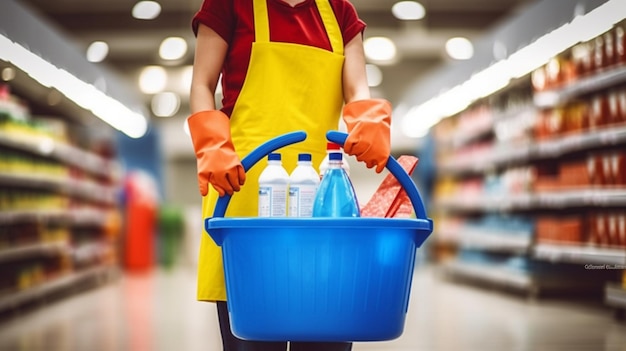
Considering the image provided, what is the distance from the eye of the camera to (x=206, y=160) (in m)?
1.76

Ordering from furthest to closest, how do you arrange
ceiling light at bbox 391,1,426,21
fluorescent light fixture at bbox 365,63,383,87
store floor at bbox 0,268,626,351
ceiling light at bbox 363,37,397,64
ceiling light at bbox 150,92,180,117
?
ceiling light at bbox 150,92,180,117
fluorescent light fixture at bbox 365,63,383,87
ceiling light at bbox 363,37,397,64
ceiling light at bbox 391,1,426,21
store floor at bbox 0,268,626,351

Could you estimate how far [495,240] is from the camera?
8.64 m

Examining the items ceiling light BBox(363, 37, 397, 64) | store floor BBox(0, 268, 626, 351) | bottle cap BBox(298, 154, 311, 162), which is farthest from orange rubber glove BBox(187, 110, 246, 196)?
ceiling light BBox(363, 37, 397, 64)

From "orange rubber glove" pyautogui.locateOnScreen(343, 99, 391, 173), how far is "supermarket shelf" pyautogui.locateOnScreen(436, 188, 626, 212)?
14.4ft

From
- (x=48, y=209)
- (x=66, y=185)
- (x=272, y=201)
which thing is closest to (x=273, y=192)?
(x=272, y=201)

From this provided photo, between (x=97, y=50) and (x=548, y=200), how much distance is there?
8626 mm

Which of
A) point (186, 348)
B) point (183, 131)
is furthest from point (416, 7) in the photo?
point (183, 131)

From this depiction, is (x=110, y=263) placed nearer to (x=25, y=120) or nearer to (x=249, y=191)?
(x=25, y=120)

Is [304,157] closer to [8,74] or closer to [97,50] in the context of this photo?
[8,74]

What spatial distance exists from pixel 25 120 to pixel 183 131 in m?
13.5

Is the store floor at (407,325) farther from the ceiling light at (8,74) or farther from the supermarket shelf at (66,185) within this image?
the ceiling light at (8,74)

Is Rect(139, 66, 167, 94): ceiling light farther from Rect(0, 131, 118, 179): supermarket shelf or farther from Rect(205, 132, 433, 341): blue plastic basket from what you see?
Rect(205, 132, 433, 341): blue plastic basket

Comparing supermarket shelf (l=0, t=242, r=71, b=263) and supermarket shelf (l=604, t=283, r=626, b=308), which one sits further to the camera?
supermarket shelf (l=0, t=242, r=71, b=263)

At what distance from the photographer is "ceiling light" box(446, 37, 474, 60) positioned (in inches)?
517
